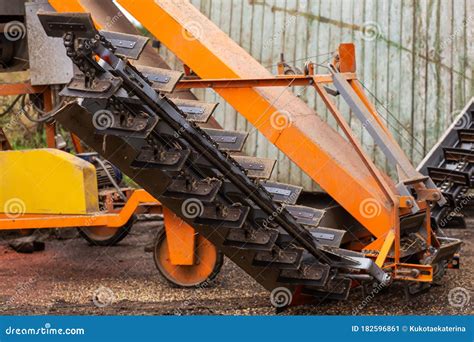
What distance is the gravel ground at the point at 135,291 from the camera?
27.0 ft

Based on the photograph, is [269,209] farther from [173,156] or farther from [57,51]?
[57,51]

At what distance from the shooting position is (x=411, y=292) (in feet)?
27.1

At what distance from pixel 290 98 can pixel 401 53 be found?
3.47m

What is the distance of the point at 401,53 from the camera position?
12125mm

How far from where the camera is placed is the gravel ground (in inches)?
324

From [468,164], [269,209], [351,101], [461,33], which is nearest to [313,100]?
[461,33]

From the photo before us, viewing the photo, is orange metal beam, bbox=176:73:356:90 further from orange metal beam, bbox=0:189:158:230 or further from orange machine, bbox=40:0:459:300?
orange metal beam, bbox=0:189:158:230

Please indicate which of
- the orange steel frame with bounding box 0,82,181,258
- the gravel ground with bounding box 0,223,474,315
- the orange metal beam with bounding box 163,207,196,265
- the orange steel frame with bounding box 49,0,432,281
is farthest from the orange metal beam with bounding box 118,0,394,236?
the orange steel frame with bounding box 0,82,181,258

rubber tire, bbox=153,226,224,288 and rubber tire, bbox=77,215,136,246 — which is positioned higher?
rubber tire, bbox=153,226,224,288

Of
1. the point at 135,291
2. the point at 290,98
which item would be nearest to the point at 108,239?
the point at 135,291

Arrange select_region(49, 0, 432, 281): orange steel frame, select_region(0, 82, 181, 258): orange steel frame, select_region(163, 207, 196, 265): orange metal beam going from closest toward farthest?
select_region(49, 0, 432, 281): orange steel frame
select_region(163, 207, 196, 265): orange metal beam
select_region(0, 82, 181, 258): orange steel frame

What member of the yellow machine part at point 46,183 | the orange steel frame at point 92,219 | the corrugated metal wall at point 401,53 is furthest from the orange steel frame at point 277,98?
the corrugated metal wall at point 401,53

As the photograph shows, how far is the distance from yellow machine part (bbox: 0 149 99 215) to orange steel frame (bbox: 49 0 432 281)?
1.04 metres

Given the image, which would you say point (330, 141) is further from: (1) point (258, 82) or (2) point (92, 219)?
(2) point (92, 219)
